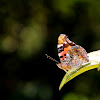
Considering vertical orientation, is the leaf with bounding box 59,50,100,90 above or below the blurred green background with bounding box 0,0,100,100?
above

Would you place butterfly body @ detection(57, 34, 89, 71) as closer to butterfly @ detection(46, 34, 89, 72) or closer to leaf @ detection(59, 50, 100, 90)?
butterfly @ detection(46, 34, 89, 72)

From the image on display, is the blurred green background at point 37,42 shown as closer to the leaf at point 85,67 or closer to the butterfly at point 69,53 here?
the butterfly at point 69,53

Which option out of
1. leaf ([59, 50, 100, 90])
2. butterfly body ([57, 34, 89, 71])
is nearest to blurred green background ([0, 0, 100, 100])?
butterfly body ([57, 34, 89, 71])

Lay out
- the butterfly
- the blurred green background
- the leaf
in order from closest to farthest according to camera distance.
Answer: the leaf → the butterfly → the blurred green background

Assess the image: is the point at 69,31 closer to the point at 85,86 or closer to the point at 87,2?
the point at 87,2

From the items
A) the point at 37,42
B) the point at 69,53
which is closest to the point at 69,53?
the point at 69,53

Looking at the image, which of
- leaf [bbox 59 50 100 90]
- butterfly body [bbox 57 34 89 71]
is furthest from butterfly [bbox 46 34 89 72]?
leaf [bbox 59 50 100 90]

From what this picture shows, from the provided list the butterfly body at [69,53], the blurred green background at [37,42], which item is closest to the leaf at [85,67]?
the butterfly body at [69,53]

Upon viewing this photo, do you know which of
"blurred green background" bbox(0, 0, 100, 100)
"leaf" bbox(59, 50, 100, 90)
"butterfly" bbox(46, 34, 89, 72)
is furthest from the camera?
"blurred green background" bbox(0, 0, 100, 100)

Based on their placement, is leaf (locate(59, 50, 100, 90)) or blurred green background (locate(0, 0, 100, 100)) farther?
blurred green background (locate(0, 0, 100, 100))

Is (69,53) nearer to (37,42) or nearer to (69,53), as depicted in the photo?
(69,53)
